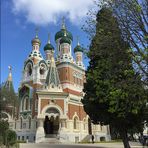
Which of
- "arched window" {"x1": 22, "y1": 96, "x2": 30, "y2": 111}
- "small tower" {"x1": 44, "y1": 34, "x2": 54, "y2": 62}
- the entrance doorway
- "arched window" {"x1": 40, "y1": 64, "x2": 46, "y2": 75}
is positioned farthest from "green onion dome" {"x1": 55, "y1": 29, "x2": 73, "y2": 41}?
the entrance doorway

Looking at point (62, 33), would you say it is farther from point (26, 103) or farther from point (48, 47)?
point (26, 103)

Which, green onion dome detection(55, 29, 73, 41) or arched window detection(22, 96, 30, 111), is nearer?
arched window detection(22, 96, 30, 111)

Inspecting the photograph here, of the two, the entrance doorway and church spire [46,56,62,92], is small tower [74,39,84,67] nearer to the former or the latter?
church spire [46,56,62,92]

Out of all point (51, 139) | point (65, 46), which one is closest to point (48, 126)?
point (51, 139)

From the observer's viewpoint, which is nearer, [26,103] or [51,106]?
[51,106]

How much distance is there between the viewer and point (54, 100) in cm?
3959

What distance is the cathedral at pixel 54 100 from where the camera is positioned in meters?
38.9

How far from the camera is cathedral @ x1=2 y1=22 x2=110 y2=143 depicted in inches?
1531

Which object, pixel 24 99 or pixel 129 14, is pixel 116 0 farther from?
pixel 24 99

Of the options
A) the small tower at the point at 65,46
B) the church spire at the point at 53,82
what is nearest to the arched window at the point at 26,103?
the church spire at the point at 53,82

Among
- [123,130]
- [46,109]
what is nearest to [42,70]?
[46,109]

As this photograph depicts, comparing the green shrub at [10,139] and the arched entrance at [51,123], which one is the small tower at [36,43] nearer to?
the arched entrance at [51,123]

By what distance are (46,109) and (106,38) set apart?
2618 centimetres

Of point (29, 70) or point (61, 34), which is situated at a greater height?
point (61, 34)
